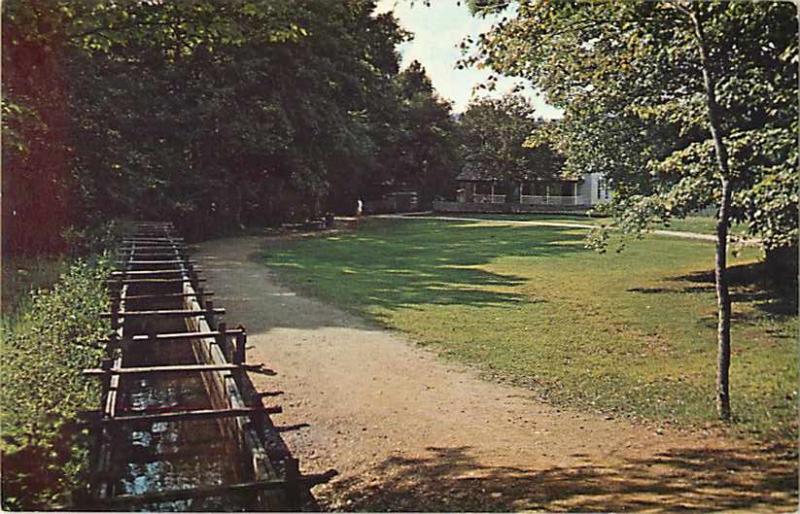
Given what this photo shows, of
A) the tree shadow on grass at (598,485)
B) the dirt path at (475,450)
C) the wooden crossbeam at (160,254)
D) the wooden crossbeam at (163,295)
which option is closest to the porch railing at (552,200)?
the dirt path at (475,450)

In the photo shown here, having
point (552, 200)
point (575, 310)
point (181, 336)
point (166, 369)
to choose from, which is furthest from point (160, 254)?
point (575, 310)

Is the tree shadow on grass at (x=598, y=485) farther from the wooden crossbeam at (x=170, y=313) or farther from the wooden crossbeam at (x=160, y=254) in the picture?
the wooden crossbeam at (x=160, y=254)

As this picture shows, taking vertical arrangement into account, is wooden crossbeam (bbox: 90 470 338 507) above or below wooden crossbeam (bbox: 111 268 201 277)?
below

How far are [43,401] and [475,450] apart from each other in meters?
1.44

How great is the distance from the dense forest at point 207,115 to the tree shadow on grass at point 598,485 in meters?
1.31

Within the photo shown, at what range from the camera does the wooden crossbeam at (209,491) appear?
2.44 m

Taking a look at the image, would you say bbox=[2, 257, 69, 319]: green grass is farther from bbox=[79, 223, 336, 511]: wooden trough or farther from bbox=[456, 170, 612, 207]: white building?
bbox=[456, 170, 612, 207]: white building

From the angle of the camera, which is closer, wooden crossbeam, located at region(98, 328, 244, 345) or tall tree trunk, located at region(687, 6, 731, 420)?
tall tree trunk, located at region(687, 6, 731, 420)

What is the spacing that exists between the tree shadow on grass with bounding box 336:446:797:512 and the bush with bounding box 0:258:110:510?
86 centimetres

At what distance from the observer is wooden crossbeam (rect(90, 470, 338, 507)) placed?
2438 millimetres

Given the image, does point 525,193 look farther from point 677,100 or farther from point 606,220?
point 677,100

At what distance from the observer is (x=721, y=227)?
292 cm

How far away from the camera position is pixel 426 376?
3.08m

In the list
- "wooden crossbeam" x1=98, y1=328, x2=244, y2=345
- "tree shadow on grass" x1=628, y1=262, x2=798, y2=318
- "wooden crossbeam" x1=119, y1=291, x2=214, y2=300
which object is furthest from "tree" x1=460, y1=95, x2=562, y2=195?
"wooden crossbeam" x1=119, y1=291, x2=214, y2=300
